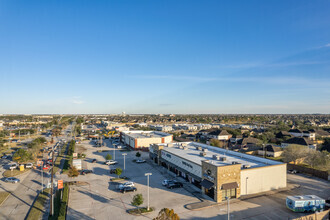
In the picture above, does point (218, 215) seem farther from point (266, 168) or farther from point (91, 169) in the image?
point (91, 169)

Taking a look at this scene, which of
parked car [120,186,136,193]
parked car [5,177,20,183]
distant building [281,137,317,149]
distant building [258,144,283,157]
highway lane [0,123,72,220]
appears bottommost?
highway lane [0,123,72,220]

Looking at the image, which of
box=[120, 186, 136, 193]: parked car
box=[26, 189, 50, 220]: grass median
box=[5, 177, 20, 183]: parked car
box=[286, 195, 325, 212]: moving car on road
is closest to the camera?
box=[26, 189, 50, 220]: grass median

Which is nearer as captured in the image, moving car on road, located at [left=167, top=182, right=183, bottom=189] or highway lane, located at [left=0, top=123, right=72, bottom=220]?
highway lane, located at [left=0, top=123, right=72, bottom=220]

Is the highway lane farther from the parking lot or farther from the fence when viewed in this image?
the fence

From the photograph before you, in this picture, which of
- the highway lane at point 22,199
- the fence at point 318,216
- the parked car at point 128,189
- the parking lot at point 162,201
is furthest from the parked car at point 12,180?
the fence at point 318,216

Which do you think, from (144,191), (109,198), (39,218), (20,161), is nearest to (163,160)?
(144,191)

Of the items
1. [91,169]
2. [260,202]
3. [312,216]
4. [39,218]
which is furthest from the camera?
[91,169]

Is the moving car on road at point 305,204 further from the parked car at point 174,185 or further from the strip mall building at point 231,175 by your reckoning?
the parked car at point 174,185

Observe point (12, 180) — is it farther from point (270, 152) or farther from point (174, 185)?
point (270, 152)

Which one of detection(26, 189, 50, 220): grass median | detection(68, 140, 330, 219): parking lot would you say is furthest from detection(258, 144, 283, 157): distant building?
detection(26, 189, 50, 220): grass median
